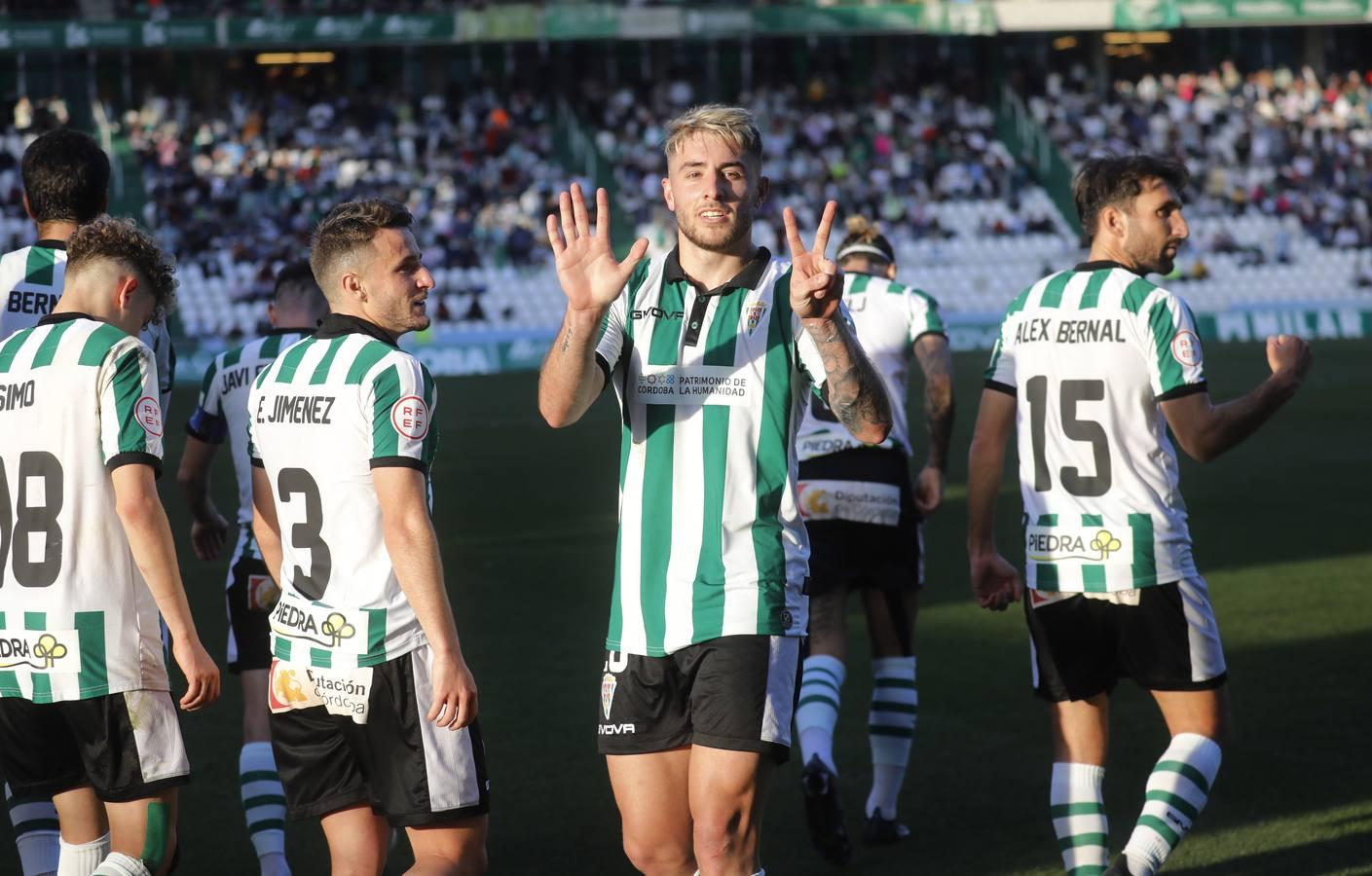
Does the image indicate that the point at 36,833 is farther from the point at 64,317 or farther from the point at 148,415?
the point at 64,317

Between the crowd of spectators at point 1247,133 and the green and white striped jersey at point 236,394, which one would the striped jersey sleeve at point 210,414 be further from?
the crowd of spectators at point 1247,133

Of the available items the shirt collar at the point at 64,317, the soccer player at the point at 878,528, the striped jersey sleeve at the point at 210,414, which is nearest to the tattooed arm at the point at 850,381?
the shirt collar at the point at 64,317

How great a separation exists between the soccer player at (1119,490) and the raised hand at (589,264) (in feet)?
4.96

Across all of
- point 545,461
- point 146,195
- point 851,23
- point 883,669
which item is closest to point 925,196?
point 851,23

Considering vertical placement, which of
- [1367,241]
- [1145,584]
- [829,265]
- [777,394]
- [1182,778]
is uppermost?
[1367,241]

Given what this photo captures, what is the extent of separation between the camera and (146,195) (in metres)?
34.1

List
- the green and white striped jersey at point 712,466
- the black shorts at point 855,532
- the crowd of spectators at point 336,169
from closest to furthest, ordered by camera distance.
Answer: the green and white striped jersey at point 712,466
the black shorts at point 855,532
the crowd of spectators at point 336,169

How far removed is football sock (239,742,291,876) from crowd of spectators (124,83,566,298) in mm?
25254

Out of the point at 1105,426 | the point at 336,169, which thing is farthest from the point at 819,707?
the point at 336,169

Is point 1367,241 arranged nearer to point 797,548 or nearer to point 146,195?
point 146,195

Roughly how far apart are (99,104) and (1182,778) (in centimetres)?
3738

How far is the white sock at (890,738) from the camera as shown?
18.7 ft

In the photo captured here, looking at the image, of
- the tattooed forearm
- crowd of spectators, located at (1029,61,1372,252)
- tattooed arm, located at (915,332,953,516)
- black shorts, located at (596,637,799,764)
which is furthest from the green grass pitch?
crowd of spectators, located at (1029,61,1372,252)

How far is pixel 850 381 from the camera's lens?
373 cm
